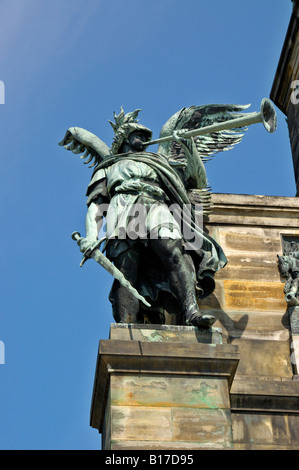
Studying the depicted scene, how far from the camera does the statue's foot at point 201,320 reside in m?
11.0

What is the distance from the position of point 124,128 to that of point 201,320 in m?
3.01

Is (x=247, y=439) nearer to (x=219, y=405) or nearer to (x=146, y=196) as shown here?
(x=219, y=405)

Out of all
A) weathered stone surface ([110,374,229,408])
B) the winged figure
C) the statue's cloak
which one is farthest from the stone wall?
the statue's cloak

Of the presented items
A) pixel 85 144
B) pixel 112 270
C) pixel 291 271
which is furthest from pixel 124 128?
pixel 291 271

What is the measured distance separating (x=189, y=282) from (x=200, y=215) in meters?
1.54

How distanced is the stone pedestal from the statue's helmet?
2.81 metres

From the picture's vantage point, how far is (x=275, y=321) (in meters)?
12.5

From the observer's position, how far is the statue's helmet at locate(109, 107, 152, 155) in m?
12.8

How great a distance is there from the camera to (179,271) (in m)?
11.5

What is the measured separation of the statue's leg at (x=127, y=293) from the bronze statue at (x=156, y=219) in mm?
11

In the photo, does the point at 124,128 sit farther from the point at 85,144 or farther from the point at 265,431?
the point at 265,431

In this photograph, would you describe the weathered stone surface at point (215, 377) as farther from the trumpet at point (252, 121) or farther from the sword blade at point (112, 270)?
the trumpet at point (252, 121)
